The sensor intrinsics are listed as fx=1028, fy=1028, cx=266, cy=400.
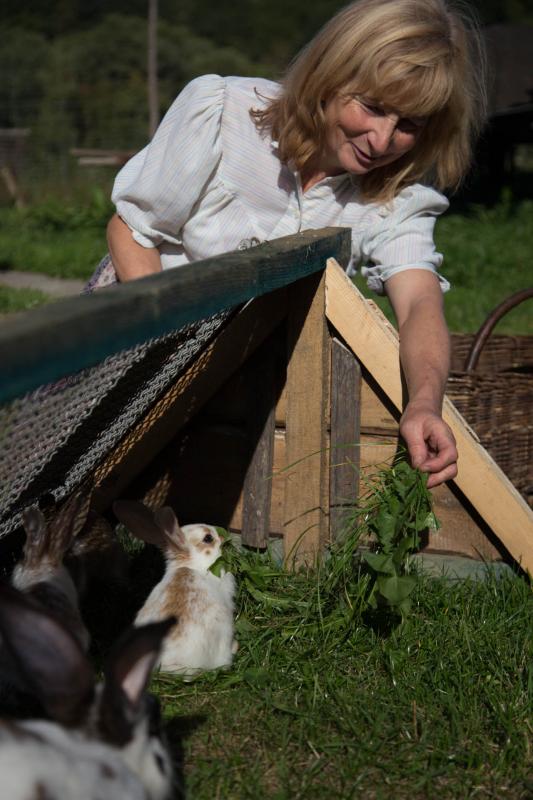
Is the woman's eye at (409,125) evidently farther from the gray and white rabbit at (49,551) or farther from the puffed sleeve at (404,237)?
the gray and white rabbit at (49,551)

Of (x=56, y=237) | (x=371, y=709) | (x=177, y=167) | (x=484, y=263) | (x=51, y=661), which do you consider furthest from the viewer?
(x=56, y=237)

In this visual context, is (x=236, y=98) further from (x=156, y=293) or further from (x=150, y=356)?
(x=156, y=293)

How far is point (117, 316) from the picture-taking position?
61.2 inches

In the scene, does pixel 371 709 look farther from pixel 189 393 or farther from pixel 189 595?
pixel 189 393

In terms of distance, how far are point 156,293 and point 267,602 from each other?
1.42 meters

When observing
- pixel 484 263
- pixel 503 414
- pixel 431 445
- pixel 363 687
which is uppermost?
pixel 431 445

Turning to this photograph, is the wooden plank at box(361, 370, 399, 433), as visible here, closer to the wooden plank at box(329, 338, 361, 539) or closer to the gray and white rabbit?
the wooden plank at box(329, 338, 361, 539)

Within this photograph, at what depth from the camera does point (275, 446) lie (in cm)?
321

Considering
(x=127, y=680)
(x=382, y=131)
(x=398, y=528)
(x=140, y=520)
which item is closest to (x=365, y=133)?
(x=382, y=131)

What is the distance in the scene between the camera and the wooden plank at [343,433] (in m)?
3.04

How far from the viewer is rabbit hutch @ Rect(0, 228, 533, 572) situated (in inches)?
99.3

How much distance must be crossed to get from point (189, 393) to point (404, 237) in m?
0.83

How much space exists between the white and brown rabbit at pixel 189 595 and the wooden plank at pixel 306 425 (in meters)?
0.32

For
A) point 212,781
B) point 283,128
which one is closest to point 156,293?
point 212,781
